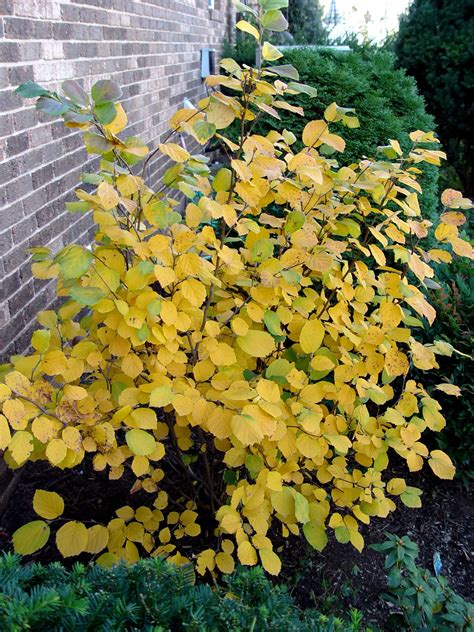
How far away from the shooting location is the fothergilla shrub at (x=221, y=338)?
1.60m

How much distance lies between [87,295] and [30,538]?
0.72 metres

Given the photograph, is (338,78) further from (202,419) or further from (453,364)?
(202,419)

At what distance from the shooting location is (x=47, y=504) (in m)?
1.77

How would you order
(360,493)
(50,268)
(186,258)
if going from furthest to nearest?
(360,493) → (50,268) → (186,258)

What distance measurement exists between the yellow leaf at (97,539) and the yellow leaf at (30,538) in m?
0.15

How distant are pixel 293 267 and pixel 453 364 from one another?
4.32ft

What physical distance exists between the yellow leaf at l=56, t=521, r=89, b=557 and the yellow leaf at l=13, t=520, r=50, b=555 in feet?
0.14

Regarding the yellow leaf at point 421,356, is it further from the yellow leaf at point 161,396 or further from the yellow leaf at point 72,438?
the yellow leaf at point 72,438

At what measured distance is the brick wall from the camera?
2324 mm

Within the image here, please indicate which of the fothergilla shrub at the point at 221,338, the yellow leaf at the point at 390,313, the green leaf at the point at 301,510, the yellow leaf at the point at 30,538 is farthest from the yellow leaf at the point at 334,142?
the yellow leaf at the point at 30,538

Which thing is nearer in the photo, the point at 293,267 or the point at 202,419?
the point at 202,419

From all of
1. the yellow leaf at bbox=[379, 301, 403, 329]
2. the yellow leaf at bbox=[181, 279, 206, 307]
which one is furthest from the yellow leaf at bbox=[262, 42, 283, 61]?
the yellow leaf at bbox=[379, 301, 403, 329]

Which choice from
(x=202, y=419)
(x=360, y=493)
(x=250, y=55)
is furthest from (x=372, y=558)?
(x=250, y=55)

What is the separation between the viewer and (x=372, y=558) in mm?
2445
